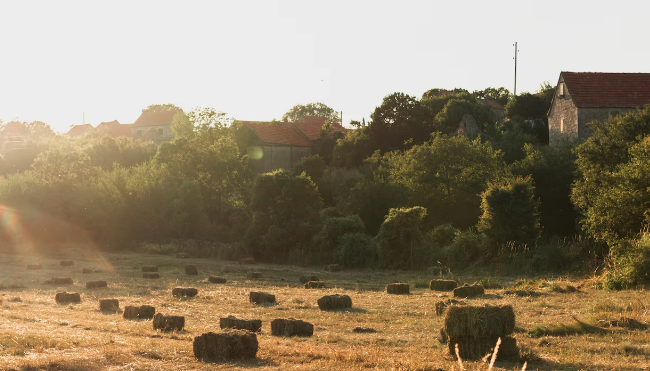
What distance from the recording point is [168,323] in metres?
15.2

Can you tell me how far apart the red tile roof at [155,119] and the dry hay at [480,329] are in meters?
96.7

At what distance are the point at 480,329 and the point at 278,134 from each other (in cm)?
6138

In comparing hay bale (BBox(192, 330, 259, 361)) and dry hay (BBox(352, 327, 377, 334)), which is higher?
hay bale (BBox(192, 330, 259, 361))

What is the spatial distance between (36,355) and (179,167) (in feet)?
127

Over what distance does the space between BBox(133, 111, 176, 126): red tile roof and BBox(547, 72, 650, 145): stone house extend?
6587cm

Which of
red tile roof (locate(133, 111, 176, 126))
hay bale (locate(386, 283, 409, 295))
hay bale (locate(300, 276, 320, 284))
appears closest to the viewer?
hay bale (locate(386, 283, 409, 295))

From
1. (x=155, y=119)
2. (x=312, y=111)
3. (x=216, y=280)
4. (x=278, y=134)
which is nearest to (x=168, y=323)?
(x=216, y=280)

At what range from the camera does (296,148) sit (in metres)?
71.2

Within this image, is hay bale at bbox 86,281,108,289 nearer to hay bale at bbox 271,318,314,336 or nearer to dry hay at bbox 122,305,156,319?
dry hay at bbox 122,305,156,319

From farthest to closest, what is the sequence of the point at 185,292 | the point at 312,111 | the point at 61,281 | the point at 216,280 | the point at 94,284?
the point at 312,111
the point at 216,280
the point at 61,281
the point at 94,284
the point at 185,292

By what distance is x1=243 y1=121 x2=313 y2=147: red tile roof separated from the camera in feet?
230

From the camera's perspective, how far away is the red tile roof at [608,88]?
50.1 metres

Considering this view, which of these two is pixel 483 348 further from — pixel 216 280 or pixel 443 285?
pixel 216 280

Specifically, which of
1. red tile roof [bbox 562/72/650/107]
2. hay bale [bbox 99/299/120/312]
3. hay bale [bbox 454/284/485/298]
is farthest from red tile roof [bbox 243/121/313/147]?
hay bale [bbox 99/299/120/312]
